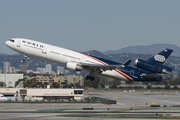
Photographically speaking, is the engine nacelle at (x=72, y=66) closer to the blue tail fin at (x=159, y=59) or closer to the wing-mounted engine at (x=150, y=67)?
the wing-mounted engine at (x=150, y=67)

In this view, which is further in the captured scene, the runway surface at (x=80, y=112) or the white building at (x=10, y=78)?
the white building at (x=10, y=78)

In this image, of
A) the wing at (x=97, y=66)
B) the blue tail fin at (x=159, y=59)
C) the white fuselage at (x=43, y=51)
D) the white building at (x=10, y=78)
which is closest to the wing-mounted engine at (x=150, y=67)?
the blue tail fin at (x=159, y=59)

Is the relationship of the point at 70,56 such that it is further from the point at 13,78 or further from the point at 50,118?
the point at 13,78

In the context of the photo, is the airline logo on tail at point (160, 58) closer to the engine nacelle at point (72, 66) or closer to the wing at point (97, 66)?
the wing at point (97, 66)

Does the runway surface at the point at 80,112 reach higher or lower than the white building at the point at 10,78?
lower

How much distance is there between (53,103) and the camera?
262 feet

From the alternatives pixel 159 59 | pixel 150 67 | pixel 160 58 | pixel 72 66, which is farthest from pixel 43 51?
pixel 160 58

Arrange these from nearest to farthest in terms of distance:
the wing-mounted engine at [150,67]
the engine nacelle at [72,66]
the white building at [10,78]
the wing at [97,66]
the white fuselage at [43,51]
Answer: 1. the white fuselage at [43,51]
2. the engine nacelle at [72,66]
3. the wing at [97,66]
4. the wing-mounted engine at [150,67]
5. the white building at [10,78]

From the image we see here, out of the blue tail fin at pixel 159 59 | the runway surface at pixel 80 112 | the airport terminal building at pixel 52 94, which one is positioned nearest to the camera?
the runway surface at pixel 80 112

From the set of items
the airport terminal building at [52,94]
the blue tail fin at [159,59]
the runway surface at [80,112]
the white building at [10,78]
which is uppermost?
the blue tail fin at [159,59]

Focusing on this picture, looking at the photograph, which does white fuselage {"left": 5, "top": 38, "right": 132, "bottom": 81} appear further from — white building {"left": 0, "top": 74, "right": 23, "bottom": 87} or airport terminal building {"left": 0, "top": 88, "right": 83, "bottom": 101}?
white building {"left": 0, "top": 74, "right": 23, "bottom": 87}

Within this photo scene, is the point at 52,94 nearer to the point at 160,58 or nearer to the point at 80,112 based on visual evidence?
the point at 80,112

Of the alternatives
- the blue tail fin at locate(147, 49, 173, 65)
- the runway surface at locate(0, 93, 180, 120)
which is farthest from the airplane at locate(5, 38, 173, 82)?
the runway surface at locate(0, 93, 180, 120)

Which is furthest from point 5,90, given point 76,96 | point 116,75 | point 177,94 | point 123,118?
point 177,94
